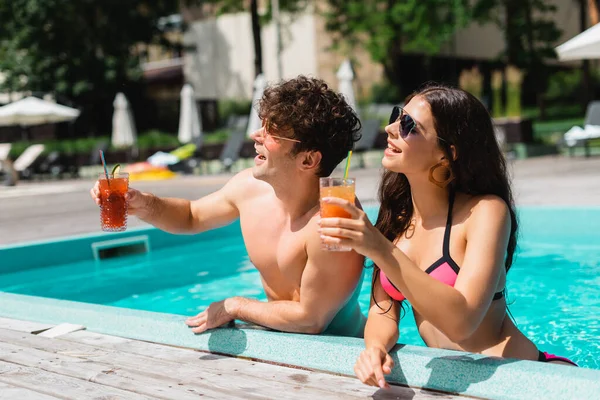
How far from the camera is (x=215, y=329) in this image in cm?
321

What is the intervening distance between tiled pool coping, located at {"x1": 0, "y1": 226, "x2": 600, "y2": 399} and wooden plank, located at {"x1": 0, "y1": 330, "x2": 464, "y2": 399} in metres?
0.05

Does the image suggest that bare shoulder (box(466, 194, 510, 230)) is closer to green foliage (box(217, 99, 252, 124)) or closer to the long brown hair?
the long brown hair

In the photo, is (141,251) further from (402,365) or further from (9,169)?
(9,169)

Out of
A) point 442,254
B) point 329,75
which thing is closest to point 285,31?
point 329,75

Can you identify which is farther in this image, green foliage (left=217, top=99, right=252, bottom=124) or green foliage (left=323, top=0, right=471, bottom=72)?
green foliage (left=217, top=99, right=252, bottom=124)

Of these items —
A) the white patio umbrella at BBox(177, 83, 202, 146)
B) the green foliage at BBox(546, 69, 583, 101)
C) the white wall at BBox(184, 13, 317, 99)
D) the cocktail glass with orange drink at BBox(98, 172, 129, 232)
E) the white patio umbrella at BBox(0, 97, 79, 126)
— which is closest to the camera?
the cocktail glass with orange drink at BBox(98, 172, 129, 232)

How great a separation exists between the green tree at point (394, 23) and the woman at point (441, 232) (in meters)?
25.1

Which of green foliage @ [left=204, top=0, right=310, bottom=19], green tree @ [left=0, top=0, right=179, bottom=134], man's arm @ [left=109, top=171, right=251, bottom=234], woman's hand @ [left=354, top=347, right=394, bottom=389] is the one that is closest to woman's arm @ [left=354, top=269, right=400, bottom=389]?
woman's hand @ [left=354, top=347, right=394, bottom=389]

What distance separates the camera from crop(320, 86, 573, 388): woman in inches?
87.4

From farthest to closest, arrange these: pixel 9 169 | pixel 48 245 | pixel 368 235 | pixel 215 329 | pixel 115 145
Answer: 1. pixel 115 145
2. pixel 9 169
3. pixel 48 245
4. pixel 215 329
5. pixel 368 235

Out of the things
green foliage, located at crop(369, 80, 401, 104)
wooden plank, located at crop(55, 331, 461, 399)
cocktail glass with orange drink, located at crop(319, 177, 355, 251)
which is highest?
cocktail glass with orange drink, located at crop(319, 177, 355, 251)

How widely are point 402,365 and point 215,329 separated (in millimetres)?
968

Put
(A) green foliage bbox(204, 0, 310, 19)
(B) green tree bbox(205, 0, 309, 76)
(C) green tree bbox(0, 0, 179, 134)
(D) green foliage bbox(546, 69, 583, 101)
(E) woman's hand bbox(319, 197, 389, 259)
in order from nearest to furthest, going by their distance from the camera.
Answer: (E) woman's hand bbox(319, 197, 389, 259)
(B) green tree bbox(205, 0, 309, 76)
(A) green foliage bbox(204, 0, 310, 19)
(C) green tree bbox(0, 0, 179, 134)
(D) green foliage bbox(546, 69, 583, 101)

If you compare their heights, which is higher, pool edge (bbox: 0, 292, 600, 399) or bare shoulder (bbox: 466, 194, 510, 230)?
bare shoulder (bbox: 466, 194, 510, 230)
